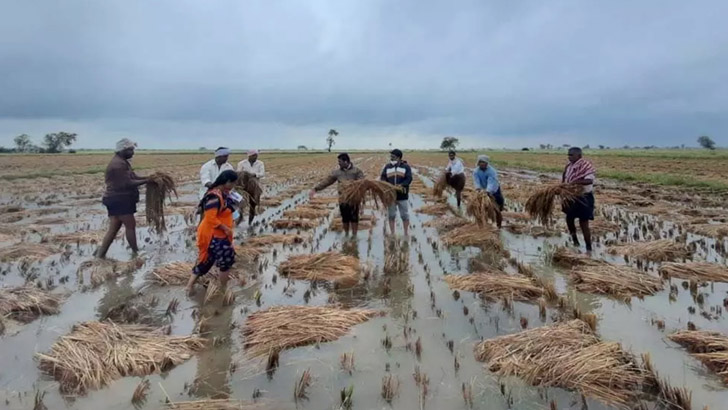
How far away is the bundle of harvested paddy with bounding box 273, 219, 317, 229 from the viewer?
1027 centimetres

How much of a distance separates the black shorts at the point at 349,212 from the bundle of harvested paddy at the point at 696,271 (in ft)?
16.5

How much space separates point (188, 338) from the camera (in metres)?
4.12

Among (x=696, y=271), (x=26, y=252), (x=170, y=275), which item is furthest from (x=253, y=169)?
(x=696, y=271)

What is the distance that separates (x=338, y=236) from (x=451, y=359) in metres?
5.65

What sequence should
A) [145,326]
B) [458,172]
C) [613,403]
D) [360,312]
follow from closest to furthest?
[613,403] < [145,326] < [360,312] < [458,172]

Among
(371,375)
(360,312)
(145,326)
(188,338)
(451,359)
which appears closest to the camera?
(371,375)

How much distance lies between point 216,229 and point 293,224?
5020 mm

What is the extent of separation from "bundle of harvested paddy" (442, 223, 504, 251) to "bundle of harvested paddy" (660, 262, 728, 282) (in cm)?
250

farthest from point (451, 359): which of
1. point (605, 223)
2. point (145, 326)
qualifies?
point (605, 223)

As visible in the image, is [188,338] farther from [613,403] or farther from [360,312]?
[613,403]

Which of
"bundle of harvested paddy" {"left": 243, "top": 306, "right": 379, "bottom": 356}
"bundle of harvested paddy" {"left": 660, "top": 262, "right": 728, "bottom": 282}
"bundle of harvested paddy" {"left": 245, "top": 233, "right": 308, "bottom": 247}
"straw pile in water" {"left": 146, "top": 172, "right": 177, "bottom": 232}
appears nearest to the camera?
"bundle of harvested paddy" {"left": 243, "top": 306, "right": 379, "bottom": 356}

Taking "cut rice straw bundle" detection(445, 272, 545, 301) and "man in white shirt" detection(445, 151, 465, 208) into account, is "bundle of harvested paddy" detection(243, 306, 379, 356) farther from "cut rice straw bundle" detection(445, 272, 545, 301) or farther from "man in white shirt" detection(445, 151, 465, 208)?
"man in white shirt" detection(445, 151, 465, 208)

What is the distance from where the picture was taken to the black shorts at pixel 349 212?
8594mm

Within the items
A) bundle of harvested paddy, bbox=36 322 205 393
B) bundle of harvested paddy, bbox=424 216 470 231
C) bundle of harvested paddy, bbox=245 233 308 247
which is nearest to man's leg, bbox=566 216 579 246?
bundle of harvested paddy, bbox=424 216 470 231
